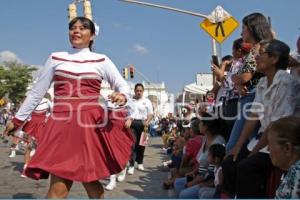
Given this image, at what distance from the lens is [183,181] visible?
6.11 meters

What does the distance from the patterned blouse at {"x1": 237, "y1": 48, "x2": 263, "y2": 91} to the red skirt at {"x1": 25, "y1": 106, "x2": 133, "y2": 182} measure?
130 centimetres

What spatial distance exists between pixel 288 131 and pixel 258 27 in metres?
1.77

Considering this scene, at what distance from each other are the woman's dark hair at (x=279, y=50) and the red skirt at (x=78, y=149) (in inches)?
55.4

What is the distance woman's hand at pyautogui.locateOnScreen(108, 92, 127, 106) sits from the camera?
377 centimetres

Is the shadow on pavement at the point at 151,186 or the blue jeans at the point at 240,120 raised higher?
the blue jeans at the point at 240,120

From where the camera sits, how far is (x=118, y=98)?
379 cm

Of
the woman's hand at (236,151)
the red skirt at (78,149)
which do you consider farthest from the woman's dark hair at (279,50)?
the red skirt at (78,149)

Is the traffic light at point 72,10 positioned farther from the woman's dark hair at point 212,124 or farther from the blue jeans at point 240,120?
the blue jeans at point 240,120

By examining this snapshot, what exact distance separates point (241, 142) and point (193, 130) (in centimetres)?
338

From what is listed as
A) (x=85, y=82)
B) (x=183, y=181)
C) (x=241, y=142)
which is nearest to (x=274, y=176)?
(x=241, y=142)

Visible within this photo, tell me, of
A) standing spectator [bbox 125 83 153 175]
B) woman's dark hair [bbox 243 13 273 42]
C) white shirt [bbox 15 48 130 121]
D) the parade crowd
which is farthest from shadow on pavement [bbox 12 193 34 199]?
woman's dark hair [bbox 243 13 273 42]

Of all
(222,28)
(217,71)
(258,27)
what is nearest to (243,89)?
(258,27)

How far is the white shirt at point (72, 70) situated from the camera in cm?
388

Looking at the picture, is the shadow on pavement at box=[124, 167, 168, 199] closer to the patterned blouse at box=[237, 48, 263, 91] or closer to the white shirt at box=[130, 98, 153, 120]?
the white shirt at box=[130, 98, 153, 120]
